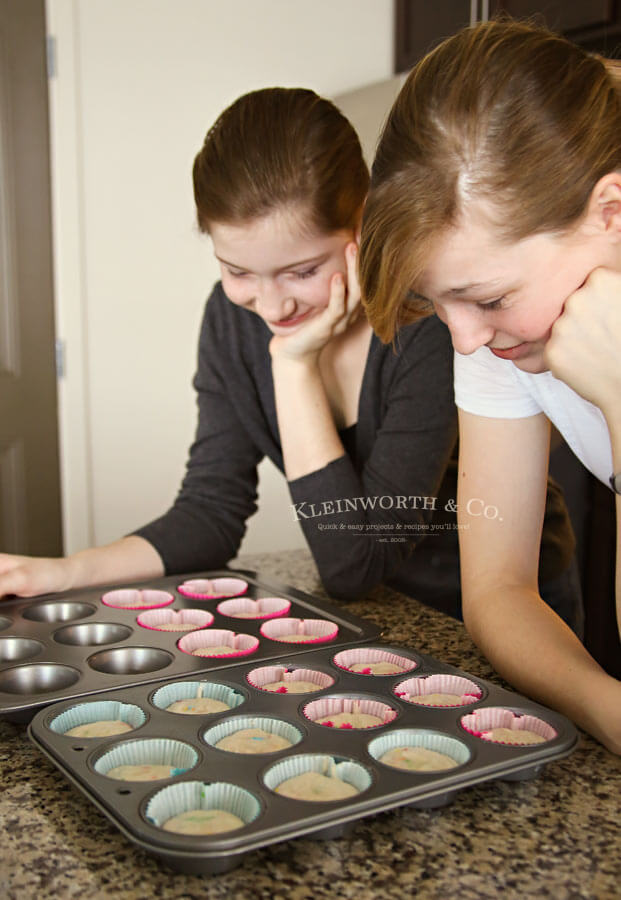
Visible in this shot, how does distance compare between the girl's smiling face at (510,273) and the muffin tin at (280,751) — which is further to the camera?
the girl's smiling face at (510,273)

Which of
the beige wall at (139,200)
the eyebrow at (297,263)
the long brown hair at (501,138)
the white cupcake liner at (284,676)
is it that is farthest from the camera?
the beige wall at (139,200)

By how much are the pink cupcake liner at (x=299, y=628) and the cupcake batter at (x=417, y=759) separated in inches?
12.2

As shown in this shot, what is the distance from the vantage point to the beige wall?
294cm

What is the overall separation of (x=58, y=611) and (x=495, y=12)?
1.87 m

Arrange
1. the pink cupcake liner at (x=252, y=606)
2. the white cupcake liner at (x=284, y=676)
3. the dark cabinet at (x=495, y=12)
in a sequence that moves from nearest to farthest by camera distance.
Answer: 1. the white cupcake liner at (x=284, y=676)
2. the pink cupcake liner at (x=252, y=606)
3. the dark cabinet at (x=495, y=12)

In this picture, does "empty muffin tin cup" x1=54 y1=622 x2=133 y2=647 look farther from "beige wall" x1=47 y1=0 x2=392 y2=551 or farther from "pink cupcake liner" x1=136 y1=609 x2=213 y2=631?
"beige wall" x1=47 y1=0 x2=392 y2=551

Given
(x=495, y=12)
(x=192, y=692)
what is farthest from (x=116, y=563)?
(x=495, y=12)

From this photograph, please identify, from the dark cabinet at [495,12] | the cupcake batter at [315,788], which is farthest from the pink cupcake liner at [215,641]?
the dark cabinet at [495,12]

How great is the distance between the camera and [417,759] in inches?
29.5

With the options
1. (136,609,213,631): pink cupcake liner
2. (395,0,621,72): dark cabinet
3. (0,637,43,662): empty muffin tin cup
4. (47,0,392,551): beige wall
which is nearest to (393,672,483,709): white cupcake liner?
(136,609,213,631): pink cupcake liner

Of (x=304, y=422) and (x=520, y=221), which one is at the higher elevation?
(x=520, y=221)

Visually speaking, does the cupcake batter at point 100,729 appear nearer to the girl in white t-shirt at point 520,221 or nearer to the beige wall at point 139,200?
the girl in white t-shirt at point 520,221

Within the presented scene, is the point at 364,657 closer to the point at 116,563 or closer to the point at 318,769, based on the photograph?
the point at 318,769

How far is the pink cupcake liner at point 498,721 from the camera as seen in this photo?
79 cm
